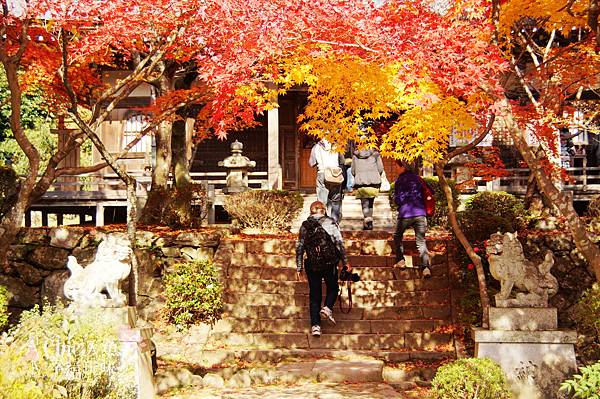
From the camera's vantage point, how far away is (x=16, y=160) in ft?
92.3

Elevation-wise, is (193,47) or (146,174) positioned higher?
(193,47)

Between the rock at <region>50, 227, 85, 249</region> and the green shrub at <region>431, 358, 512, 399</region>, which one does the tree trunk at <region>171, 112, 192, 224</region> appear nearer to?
the rock at <region>50, 227, 85, 249</region>

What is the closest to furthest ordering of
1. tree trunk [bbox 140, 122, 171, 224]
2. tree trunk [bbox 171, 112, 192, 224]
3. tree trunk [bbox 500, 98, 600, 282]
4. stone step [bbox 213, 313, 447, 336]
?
tree trunk [bbox 500, 98, 600, 282], stone step [bbox 213, 313, 447, 336], tree trunk [bbox 140, 122, 171, 224], tree trunk [bbox 171, 112, 192, 224]

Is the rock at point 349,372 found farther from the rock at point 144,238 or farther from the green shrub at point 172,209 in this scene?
the green shrub at point 172,209

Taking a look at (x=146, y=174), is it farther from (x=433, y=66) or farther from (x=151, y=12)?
(x=433, y=66)

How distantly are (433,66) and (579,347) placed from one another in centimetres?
523

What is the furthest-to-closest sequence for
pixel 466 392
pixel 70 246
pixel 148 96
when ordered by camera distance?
pixel 148 96 < pixel 70 246 < pixel 466 392

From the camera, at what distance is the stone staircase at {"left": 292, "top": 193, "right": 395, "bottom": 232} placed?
1792 cm

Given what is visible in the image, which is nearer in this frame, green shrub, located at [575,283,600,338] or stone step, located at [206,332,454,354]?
green shrub, located at [575,283,600,338]

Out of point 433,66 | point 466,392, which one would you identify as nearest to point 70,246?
point 433,66

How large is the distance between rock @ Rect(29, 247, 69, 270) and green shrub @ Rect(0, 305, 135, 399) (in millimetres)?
6437

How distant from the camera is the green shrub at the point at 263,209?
16.4 metres

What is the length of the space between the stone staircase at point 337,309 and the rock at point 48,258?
10.1ft

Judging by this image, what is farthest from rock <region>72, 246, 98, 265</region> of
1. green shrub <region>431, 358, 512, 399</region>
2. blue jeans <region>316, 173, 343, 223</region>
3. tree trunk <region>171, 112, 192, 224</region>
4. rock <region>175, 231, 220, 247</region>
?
green shrub <region>431, 358, 512, 399</region>
